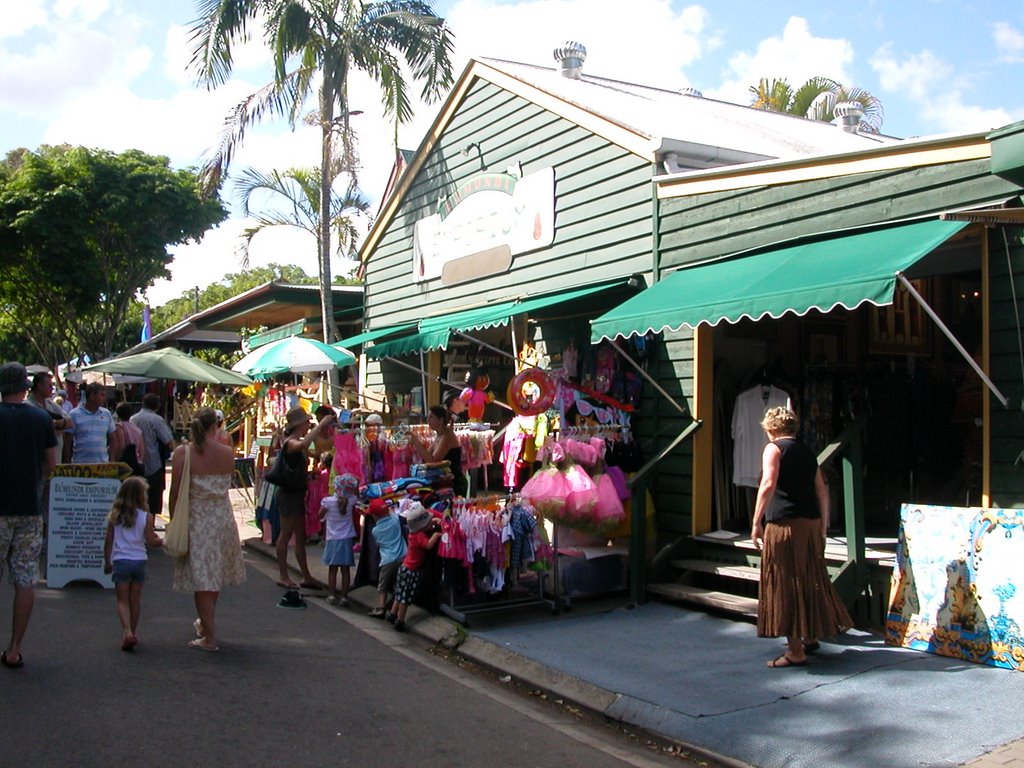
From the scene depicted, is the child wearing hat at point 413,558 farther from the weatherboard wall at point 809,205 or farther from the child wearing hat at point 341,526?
the weatherboard wall at point 809,205

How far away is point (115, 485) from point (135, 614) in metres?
2.56

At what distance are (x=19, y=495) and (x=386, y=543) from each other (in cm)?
297

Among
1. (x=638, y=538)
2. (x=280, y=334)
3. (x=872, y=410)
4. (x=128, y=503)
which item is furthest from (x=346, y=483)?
(x=280, y=334)

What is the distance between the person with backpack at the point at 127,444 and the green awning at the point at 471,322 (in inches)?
117

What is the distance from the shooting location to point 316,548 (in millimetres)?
11422

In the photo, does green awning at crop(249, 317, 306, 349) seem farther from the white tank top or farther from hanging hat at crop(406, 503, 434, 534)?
the white tank top

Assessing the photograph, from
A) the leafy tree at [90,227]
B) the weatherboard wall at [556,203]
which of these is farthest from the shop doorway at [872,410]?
the leafy tree at [90,227]

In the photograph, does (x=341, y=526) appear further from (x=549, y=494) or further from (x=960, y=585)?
(x=960, y=585)

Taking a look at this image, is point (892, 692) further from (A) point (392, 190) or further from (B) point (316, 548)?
(A) point (392, 190)

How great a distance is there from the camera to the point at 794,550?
6.06m

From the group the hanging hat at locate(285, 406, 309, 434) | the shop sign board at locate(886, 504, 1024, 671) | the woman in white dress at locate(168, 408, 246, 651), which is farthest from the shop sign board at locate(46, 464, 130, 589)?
the shop sign board at locate(886, 504, 1024, 671)

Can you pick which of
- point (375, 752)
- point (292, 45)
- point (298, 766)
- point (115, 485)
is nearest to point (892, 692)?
point (375, 752)

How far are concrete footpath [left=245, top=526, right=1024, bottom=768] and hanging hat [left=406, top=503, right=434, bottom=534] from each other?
0.85 meters

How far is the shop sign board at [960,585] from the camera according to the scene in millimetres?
5840
